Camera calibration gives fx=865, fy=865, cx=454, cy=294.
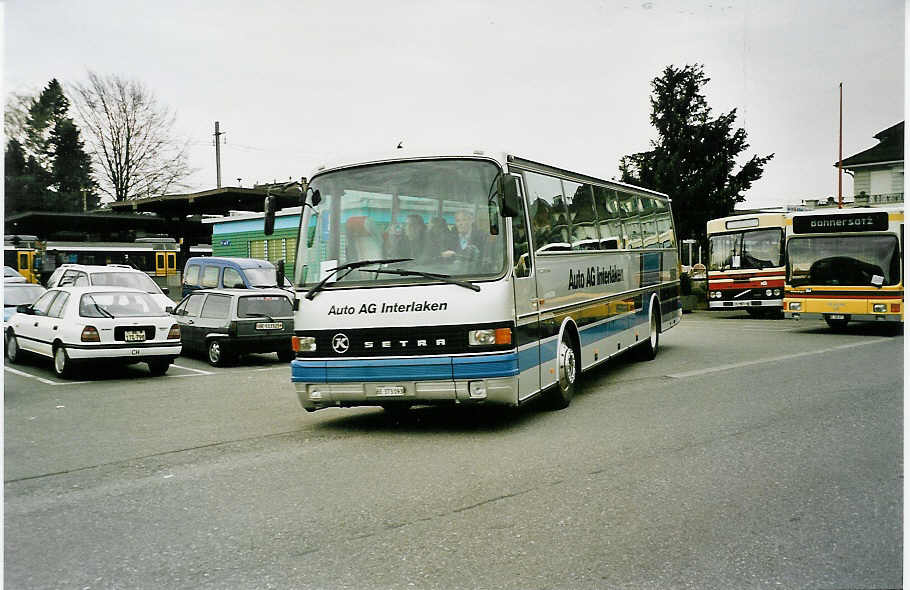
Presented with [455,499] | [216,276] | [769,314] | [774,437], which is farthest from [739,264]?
[455,499]

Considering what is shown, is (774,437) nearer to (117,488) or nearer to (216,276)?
(117,488)

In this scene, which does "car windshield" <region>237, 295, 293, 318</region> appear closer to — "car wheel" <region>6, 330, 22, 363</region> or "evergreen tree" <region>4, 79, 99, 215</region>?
"car wheel" <region>6, 330, 22, 363</region>

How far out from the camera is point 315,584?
4.43 metres

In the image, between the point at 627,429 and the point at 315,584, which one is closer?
the point at 315,584

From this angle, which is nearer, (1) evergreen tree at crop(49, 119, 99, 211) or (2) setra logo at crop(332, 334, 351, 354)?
(2) setra logo at crop(332, 334, 351, 354)

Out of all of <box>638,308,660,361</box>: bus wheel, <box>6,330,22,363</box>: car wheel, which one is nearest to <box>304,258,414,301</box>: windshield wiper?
<box>638,308,660,361</box>: bus wheel

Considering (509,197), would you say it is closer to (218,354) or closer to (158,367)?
(158,367)

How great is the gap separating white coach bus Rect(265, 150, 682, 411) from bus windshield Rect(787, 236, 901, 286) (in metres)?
13.1

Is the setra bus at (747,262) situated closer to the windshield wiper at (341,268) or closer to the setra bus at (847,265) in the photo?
the setra bus at (847,265)

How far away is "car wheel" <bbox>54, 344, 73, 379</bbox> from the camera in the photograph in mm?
14086

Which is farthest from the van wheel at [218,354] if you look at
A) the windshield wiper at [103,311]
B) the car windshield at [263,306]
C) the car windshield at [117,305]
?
the windshield wiper at [103,311]

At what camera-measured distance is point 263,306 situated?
16.8m

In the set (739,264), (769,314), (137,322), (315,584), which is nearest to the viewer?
(315,584)

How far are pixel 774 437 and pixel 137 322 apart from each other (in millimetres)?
10460
